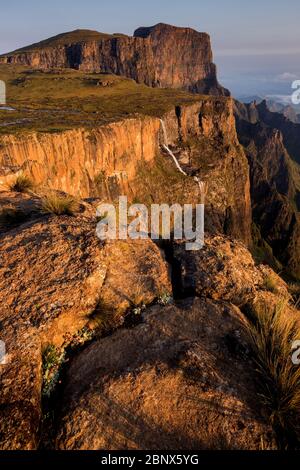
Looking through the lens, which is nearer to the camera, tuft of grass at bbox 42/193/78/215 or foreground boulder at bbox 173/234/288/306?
foreground boulder at bbox 173/234/288/306

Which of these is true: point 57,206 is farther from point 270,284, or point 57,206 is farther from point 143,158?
point 143,158

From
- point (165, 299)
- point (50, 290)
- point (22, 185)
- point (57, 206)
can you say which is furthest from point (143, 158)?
point (50, 290)

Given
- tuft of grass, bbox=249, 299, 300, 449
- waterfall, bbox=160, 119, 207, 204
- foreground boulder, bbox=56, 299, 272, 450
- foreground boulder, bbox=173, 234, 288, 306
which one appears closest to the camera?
foreground boulder, bbox=56, 299, 272, 450

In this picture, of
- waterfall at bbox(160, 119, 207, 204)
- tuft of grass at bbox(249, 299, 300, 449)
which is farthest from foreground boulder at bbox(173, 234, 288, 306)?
waterfall at bbox(160, 119, 207, 204)

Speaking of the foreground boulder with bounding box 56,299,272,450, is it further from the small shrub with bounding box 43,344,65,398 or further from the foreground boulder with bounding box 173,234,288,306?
the foreground boulder with bounding box 173,234,288,306
